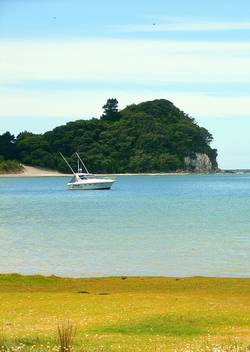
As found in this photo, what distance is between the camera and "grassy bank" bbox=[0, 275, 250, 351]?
14836mm

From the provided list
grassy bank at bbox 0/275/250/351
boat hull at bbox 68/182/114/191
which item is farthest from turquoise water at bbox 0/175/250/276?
boat hull at bbox 68/182/114/191

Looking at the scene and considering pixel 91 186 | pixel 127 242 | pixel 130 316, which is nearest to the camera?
pixel 130 316

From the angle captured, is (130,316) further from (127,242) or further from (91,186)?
(91,186)

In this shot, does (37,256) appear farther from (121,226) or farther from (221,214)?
(221,214)

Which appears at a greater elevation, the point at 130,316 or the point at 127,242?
the point at 130,316

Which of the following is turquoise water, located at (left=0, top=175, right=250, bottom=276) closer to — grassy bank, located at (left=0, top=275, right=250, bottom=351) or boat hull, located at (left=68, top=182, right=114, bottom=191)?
grassy bank, located at (left=0, top=275, right=250, bottom=351)

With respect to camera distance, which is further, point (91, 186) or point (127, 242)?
point (91, 186)

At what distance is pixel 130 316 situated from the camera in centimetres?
1811

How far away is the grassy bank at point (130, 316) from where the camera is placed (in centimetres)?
1484

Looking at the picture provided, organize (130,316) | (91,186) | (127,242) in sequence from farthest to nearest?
1. (91,186)
2. (127,242)
3. (130,316)

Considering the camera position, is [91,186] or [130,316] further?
[91,186]

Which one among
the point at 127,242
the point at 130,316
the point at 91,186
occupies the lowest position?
the point at 127,242

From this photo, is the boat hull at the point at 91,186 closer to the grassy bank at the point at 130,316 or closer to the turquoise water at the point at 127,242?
the turquoise water at the point at 127,242

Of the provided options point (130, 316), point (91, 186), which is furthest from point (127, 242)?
point (91, 186)
